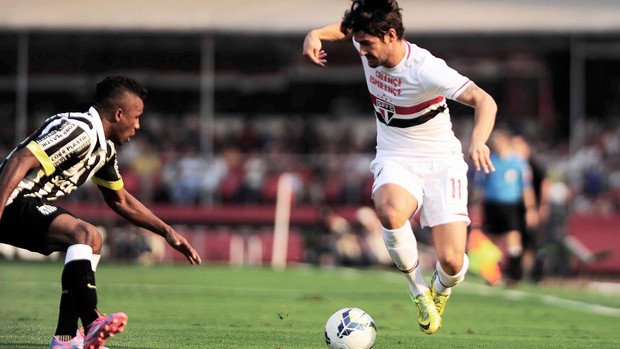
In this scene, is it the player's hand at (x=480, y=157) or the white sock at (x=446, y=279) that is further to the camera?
the white sock at (x=446, y=279)

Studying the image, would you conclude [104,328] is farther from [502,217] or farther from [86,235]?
[502,217]

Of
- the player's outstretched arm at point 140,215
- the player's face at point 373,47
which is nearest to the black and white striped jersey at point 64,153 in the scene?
the player's outstretched arm at point 140,215

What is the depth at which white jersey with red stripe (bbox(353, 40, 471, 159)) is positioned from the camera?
26.0 ft

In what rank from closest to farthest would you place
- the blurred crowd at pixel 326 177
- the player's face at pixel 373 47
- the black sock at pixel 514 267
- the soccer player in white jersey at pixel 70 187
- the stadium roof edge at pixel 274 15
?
the soccer player in white jersey at pixel 70 187, the player's face at pixel 373 47, the black sock at pixel 514 267, the stadium roof edge at pixel 274 15, the blurred crowd at pixel 326 177

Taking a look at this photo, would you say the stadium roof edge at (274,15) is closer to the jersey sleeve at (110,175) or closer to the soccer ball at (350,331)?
the soccer ball at (350,331)

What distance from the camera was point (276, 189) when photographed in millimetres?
26078

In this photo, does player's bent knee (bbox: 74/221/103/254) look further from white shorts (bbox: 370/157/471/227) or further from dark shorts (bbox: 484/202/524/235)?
dark shorts (bbox: 484/202/524/235)

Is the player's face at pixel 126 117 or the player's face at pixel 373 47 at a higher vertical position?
the player's face at pixel 373 47

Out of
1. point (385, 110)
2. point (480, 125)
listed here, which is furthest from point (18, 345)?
point (480, 125)

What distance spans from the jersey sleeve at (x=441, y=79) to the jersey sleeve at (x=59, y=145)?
8.08ft

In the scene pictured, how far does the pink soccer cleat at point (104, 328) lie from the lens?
643 cm

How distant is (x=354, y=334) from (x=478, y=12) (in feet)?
59.8

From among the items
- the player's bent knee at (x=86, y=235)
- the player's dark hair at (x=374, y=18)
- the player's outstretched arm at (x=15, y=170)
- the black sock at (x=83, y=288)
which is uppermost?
the player's dark hair at (x=374, y=18)

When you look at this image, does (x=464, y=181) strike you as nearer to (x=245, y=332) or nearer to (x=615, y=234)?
(x=245, y=332)
